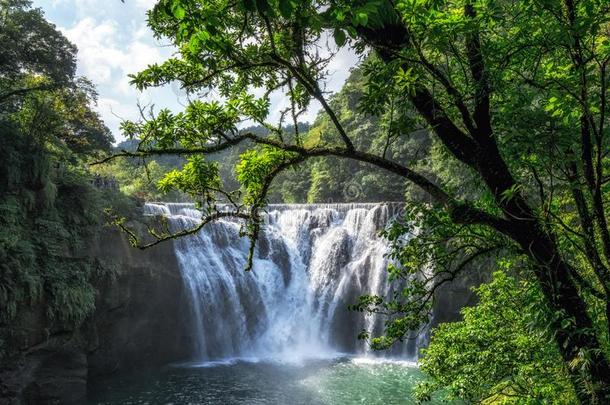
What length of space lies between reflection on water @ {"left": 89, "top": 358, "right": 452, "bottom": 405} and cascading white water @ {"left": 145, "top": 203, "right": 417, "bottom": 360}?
2147 millimetres

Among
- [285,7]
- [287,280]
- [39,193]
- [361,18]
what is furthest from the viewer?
[287,280]

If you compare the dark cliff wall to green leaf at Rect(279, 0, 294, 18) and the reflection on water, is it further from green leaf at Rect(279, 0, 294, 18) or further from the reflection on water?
green leaf at Rect(279, 0, 294, 18)

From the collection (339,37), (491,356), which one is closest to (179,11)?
(339,37)

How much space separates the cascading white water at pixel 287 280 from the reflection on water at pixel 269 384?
84.5 inches

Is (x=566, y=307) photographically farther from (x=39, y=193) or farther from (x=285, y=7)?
(x=39, y=193)

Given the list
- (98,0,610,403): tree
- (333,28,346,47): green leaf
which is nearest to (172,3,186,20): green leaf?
(98,0,610,403): tree

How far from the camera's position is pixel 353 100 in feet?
136

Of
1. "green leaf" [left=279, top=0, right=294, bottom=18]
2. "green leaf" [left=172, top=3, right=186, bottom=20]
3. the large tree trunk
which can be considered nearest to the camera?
"green leaf" [left=279, top=0, right=294, bottom=18]

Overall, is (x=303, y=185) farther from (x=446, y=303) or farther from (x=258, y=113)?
(x=258, y=113)

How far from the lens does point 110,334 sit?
18422 mm

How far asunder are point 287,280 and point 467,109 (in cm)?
2126

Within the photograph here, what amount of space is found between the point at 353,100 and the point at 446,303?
24925mm

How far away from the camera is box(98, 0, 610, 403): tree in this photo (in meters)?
3.07

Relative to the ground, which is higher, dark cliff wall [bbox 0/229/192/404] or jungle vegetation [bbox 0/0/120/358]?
jungle vegetation [bbox 0/0/120/358]
